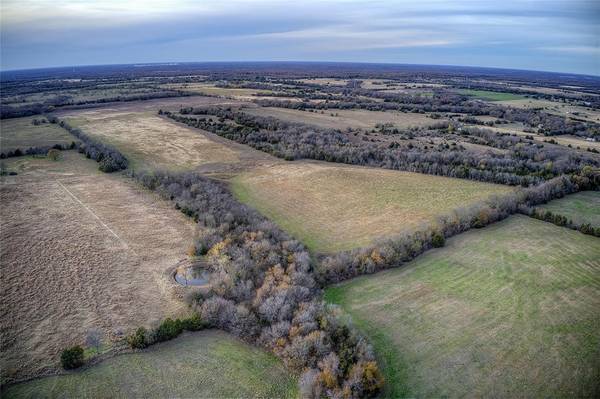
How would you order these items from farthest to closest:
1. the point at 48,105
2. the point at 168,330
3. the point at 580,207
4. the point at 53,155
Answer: the point at 48,105, the point at 53,155, the point at 580,207, the point at 168,330

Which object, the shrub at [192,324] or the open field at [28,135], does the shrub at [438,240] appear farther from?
the open field at [28,135]

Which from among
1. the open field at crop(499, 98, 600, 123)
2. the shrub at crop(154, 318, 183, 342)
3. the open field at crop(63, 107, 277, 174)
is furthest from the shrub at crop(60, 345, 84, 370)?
the open field at crop(499, 98, 600, 123)

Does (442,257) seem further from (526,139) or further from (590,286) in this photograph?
(526,139)

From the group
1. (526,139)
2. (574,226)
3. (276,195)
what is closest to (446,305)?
(574,226)

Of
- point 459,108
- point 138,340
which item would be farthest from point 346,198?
point 459,108

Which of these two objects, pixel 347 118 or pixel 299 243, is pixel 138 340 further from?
pixel 347 118

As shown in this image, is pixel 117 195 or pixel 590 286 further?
pixel 117 195

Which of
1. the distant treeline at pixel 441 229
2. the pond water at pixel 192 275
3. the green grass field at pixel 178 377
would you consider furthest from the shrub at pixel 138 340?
the distant treeline at pixel 441 229
